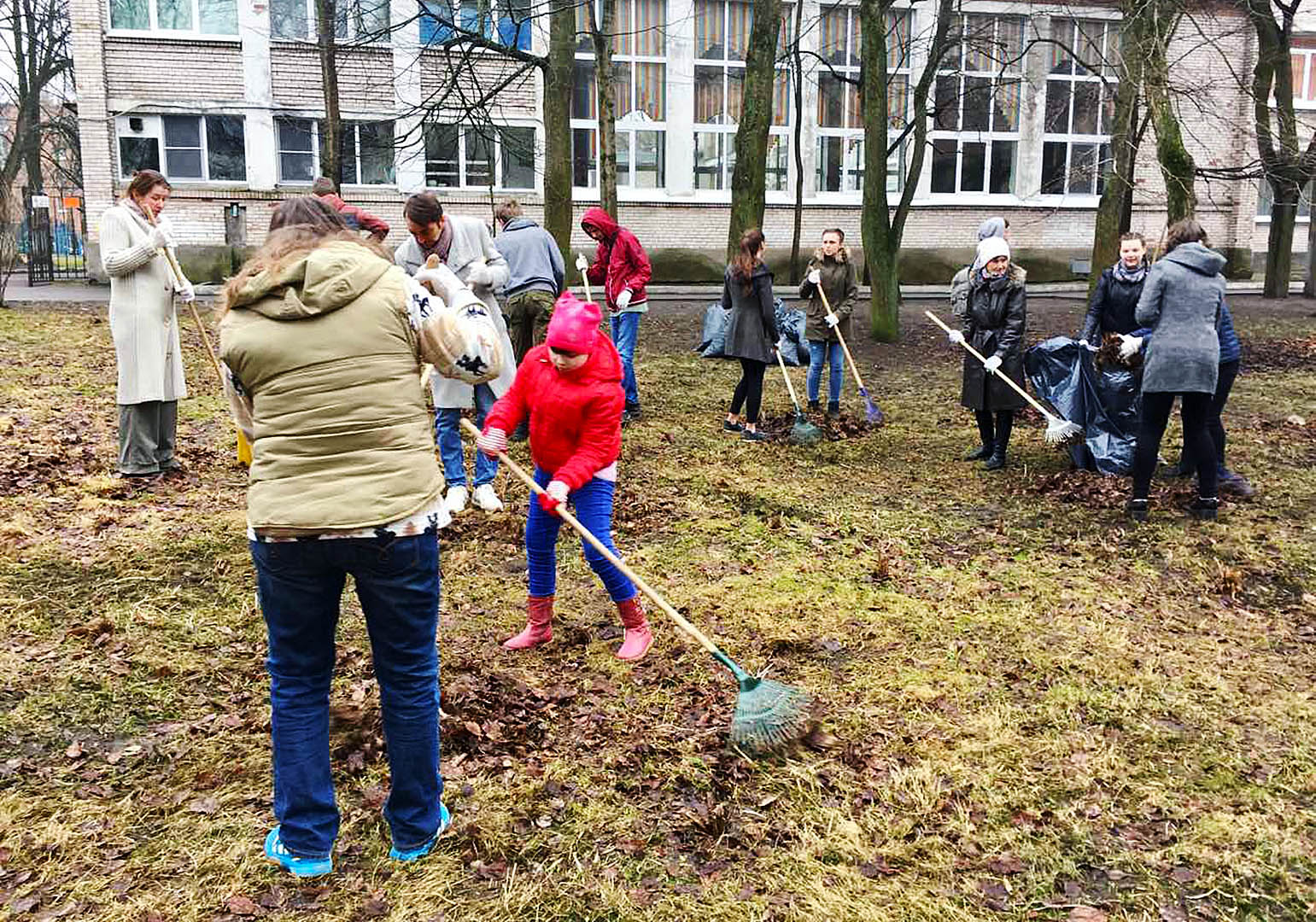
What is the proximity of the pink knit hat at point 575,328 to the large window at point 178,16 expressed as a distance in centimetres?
2260

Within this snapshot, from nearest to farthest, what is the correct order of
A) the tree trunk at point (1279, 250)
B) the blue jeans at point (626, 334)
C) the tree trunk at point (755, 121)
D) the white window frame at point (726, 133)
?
the blue jeans at point (626, 334), the tree trunk at point (755, 121), the tree trunk at point (1279, 250), the white window frame at point (726, 133)

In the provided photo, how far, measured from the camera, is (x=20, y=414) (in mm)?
9469

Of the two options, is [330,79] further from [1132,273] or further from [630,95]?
[1132,273]

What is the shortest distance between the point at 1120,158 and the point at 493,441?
1168 centimetres

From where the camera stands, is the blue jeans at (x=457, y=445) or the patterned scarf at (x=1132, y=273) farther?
the patterned scarf at (x=1132, y=273)

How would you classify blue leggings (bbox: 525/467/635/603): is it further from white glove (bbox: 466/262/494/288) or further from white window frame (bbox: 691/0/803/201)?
white window frame (bbox: 691/0/803/201)

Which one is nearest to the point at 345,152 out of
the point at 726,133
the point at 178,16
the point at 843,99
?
the point at 178,16

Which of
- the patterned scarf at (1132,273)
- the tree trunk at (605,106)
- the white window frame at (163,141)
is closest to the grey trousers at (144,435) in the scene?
the patterned scarf at (1132,273)

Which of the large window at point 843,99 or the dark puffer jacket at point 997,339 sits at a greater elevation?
the large window at point 843,99

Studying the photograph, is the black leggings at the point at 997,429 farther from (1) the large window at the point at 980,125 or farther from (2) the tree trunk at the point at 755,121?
(1) the large window at the point at 980,125

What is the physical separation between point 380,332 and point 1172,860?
2971mm

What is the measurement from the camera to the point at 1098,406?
7953mm

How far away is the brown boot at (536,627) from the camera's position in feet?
16.4

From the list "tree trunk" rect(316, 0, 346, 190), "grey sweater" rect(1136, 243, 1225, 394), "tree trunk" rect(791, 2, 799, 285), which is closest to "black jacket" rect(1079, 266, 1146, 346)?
"grey sweater" rect(1136, 243, 1225, 394)
